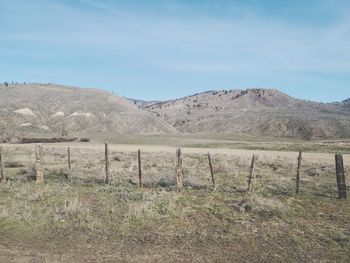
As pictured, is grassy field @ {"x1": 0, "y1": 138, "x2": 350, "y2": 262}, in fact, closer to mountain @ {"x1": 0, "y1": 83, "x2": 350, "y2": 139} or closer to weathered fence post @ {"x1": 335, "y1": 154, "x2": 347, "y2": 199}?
weathered fence post @ {"x1": 335, "y1": 154, "x2": 347, "y2": 199}

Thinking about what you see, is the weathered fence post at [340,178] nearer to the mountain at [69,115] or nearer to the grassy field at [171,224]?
the grassy field at [171,224]

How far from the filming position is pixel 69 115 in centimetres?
14562

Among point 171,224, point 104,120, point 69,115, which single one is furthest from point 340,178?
point 69,115

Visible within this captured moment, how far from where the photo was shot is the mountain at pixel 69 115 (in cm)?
13062

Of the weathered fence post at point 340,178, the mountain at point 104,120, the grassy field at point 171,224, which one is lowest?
the grassy field at point 171,224

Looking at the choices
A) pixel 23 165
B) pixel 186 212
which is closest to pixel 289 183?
pixel 186 212

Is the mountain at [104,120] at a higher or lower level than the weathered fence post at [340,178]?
higher

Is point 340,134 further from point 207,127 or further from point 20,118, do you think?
point 20,118

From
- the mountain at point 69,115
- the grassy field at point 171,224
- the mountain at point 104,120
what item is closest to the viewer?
the grassy field at point 171,224

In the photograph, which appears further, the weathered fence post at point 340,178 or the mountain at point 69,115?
Result: the mountain at point 69,115

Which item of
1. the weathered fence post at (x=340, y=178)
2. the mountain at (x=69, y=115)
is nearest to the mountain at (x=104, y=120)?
the mountain at (x=69, y=115)

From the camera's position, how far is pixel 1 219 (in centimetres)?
1315

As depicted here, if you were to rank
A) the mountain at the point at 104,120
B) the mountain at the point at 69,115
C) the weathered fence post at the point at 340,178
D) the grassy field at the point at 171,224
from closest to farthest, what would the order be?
the grassy field at the point at 171,224
the weathered fence post at the point at 340,178
the mountain at the point at 69,115
the mountain at the point at 104,120

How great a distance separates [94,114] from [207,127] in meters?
45.8
